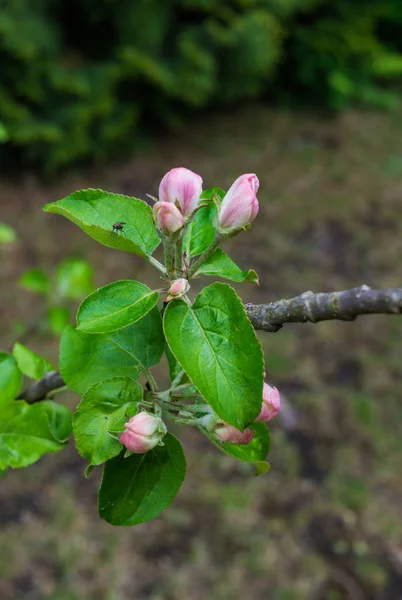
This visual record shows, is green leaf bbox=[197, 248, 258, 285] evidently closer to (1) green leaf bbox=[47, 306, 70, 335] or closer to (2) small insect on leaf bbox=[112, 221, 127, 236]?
(2) small insect on leaf bbox=[112, 221, 127, 236]

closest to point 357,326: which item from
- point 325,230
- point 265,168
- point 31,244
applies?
point 325,230

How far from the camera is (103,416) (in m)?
0.63

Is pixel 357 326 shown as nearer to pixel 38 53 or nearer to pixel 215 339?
pixel 38 53

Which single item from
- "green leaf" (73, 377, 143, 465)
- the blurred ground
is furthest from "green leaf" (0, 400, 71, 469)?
the blurred ground

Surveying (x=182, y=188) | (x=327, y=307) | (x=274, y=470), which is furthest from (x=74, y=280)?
(x=274, y=470)

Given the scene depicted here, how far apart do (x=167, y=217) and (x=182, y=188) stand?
1.7 inches

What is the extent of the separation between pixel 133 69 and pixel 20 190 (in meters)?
1.00

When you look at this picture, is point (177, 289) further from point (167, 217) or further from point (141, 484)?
point (141, 484)

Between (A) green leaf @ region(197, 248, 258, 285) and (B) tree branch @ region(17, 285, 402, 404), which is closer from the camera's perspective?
(B) tree branch @ region(17, 285, 402, 404)

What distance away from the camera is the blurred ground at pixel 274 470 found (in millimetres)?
2104

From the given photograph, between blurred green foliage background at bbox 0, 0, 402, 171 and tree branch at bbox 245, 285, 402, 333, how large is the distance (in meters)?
3.18

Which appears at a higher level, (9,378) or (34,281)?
(9,378)

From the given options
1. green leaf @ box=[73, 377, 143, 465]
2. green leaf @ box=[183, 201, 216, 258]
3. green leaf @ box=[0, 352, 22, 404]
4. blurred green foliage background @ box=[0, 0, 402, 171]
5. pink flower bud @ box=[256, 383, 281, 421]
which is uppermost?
green leaf @ box=[183, 201, 216, 258]

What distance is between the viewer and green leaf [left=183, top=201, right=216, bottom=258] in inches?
27.7
